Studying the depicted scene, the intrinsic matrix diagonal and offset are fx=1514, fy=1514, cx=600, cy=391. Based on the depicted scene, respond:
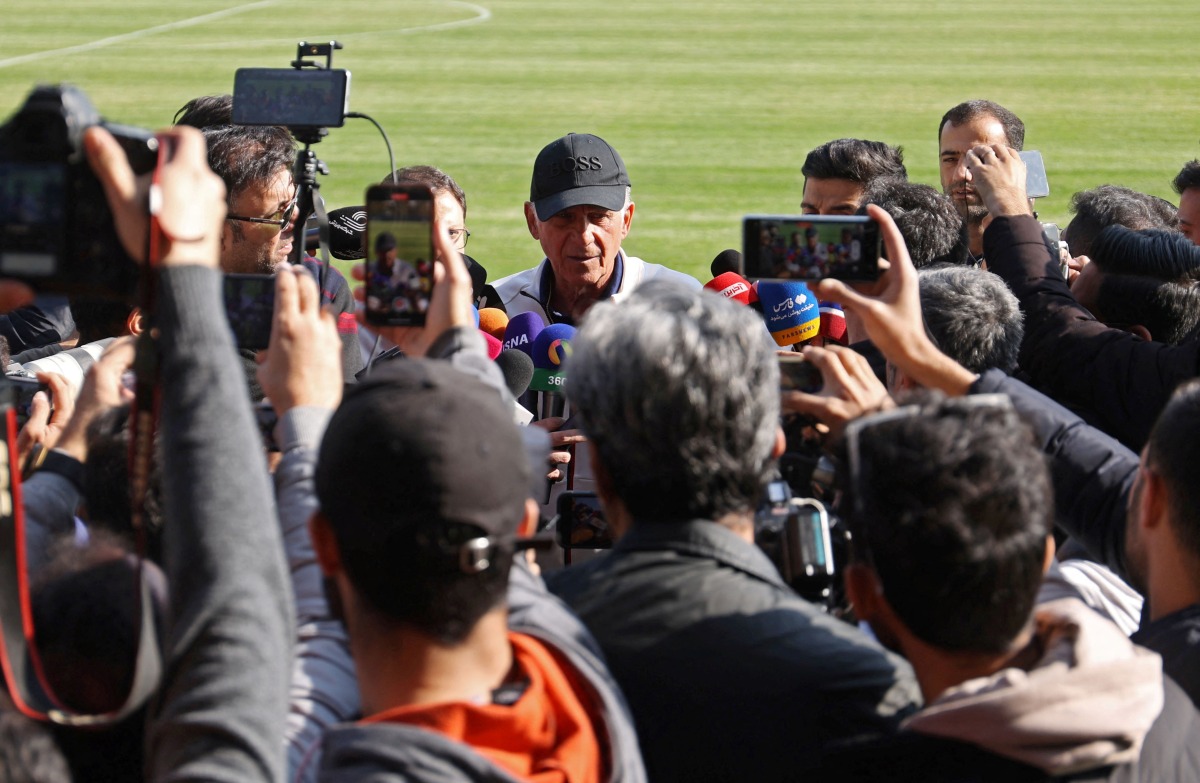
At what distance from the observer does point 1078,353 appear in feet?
9.76

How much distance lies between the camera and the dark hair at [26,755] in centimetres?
137

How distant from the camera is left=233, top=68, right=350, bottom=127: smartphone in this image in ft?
10.3

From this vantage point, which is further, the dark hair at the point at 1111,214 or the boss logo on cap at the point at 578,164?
the dark hair at the point at 1111,214

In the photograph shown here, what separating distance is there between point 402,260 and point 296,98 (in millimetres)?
938

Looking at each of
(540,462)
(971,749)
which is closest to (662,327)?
(540,462)

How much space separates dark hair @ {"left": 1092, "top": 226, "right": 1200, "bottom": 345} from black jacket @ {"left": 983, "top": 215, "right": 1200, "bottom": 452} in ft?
1.16

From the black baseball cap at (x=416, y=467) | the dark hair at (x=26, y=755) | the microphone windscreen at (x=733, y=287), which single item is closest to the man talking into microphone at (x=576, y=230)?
the microphone windscreen at (x=733, y=287)

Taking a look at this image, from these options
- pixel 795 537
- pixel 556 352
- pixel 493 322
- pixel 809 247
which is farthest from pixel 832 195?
pixel 795 537

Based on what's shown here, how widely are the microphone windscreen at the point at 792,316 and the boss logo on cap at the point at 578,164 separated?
2.54 ft

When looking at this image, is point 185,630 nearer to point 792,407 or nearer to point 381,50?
point 792,407

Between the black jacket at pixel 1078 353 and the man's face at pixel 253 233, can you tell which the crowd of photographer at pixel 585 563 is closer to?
the black jacket at pixel 1078 353

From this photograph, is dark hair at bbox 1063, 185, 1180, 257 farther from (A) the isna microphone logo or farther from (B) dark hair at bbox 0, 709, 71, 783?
(B) dark hair at bbox 0, 709, 71, 783

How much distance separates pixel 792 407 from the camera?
2.28 metres

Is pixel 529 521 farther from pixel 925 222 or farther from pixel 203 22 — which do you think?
pixel 203 22
